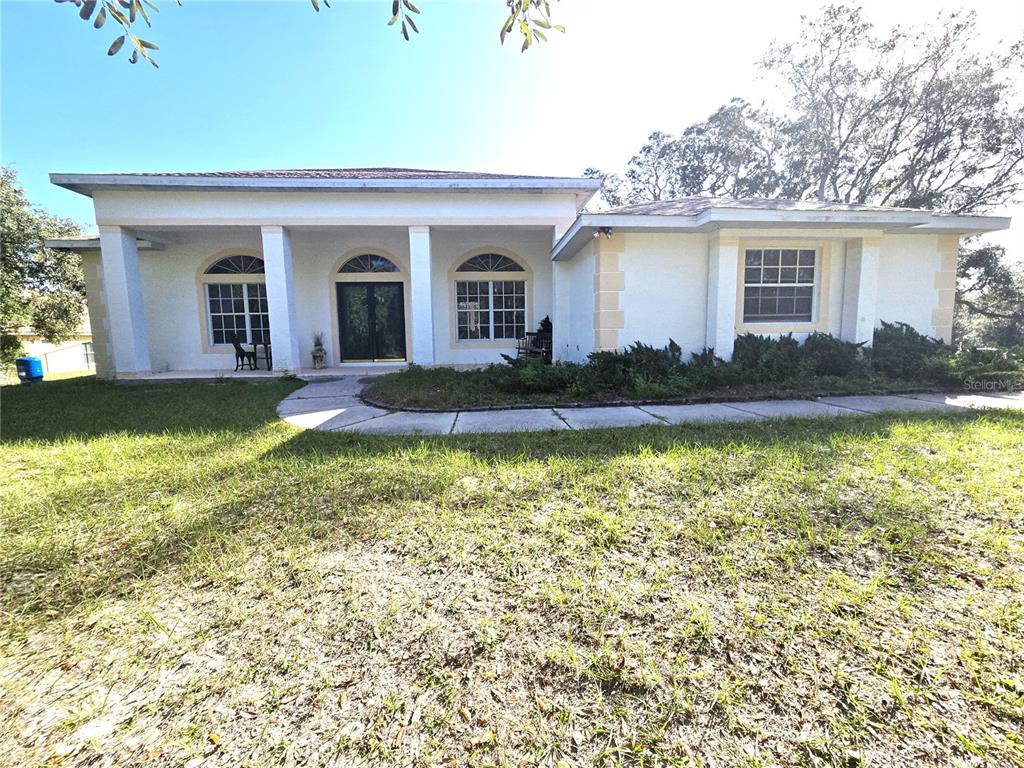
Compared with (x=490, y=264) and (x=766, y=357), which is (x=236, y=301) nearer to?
(x=490, y=264)

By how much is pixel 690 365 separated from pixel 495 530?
5.96 metres

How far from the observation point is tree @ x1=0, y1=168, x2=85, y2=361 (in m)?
17.1

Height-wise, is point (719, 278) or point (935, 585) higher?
point (719, 278)

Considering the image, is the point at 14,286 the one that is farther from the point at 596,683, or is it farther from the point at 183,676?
the point at 596,683

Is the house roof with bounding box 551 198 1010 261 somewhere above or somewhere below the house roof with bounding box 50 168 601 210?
A: below

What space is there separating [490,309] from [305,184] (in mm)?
5352

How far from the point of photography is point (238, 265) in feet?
38.5

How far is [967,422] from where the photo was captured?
15.1 feet

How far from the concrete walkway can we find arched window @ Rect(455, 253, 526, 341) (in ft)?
20.4

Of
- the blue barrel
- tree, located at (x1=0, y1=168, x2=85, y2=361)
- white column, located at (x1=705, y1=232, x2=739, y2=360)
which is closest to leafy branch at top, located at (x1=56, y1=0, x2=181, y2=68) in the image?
white column, located at (x1=705, y1=232, x2=739, y2=360)

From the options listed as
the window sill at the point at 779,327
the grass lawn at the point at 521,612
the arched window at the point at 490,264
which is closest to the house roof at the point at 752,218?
the window sill at the point at 779,327

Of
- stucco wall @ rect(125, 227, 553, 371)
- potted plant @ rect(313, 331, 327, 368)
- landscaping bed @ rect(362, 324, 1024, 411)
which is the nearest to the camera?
landscaping bed @ rect(362, 324, 1024, 411)

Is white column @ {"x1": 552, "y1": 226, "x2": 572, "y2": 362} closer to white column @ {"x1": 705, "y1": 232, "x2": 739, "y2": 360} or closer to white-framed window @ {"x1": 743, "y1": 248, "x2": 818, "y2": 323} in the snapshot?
white column @ {"x1": 705, "y1": 232, "x2": 739, "y2": 360}

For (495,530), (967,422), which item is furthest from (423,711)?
(967,422)
